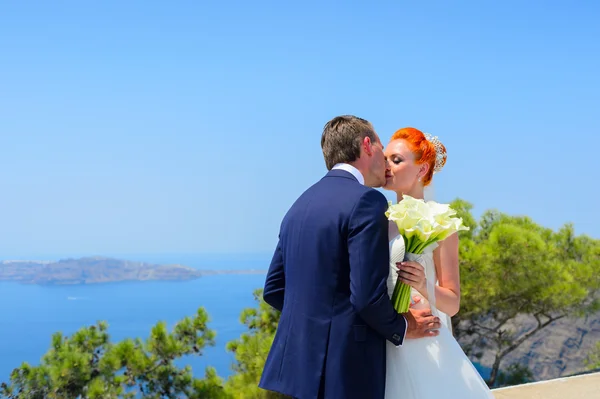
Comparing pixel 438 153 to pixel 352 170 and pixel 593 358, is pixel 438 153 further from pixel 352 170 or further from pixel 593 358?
pixel 593 358

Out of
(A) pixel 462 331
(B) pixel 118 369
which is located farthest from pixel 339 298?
(A) pixel 462 331

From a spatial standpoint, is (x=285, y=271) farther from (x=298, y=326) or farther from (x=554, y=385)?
(x=554, y=385)

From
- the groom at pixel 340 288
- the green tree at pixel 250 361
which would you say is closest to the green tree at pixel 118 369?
the green tree at pixel 250 361

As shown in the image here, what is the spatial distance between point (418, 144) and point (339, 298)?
31.1 inches

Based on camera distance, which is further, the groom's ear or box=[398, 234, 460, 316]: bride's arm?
box=[398, 234, 460, 316]: bride's arm

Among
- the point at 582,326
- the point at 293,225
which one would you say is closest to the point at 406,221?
the point at 293,225

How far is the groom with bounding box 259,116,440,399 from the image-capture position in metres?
2.03

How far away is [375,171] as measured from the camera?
230 centimetres

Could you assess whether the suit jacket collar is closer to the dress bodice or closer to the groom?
the groom

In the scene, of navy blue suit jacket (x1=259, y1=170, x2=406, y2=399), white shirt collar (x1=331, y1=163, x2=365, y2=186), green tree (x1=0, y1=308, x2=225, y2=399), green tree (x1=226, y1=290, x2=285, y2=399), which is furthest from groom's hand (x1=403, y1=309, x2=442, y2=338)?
green tree (x1=0, y1=308, x2=225, y2=399)

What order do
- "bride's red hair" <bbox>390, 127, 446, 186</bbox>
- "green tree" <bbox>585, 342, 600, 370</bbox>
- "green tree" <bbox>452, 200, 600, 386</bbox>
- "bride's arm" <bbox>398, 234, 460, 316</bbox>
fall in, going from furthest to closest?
"green tree" <bbox>585, 342, 600, 370</bbox>
"green tree" <bbox>452, 200, 600, 386</bbox>
"bride's red hair" <bbox>390, 127, 446, 186</bbox>
"bride's arm" <bbox>398, 234, 460, 316</bbox>

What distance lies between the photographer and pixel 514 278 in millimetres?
9547

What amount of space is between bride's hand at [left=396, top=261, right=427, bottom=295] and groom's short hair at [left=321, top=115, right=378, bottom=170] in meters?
0.40

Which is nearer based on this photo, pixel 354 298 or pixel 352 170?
pixel 354 298
